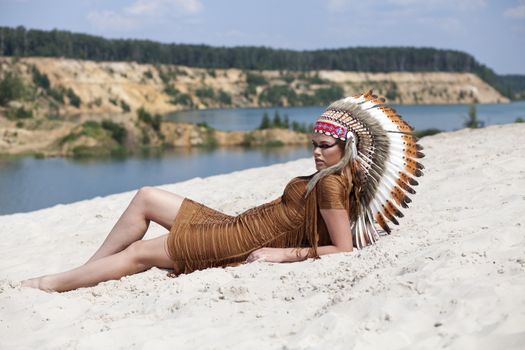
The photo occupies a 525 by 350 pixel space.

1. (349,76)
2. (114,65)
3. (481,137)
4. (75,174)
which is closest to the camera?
(481,137)

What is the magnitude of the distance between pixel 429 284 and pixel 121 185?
14.5m

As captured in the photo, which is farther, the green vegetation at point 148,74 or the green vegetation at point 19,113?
the green vegetation at point 148,74

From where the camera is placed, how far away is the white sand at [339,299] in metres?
3.32

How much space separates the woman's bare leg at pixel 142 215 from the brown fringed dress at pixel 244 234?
18 centimetres

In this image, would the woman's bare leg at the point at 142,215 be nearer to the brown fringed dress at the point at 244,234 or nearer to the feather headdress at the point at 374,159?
the brown fringed dress at the point at 244,234

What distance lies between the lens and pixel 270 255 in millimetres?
4785

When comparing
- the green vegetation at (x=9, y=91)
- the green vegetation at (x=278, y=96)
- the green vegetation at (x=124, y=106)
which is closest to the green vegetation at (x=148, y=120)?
the green vegetation at (x=9, y=91)

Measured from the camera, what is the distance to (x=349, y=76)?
369 ft

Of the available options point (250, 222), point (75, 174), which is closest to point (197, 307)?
point (250, 222)

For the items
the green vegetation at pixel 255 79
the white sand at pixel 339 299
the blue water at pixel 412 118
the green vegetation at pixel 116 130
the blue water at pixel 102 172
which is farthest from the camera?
the green vegetation at pixel 255 79

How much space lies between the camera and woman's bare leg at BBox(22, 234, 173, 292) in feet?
16.3

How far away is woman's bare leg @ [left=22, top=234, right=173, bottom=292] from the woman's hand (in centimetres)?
56

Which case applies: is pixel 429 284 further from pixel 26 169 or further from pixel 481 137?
pixel 26 169

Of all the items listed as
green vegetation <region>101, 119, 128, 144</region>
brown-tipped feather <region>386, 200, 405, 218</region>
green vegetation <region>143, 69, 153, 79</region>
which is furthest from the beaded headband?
green vegetation <region>143, 69, 153, 79</region>
